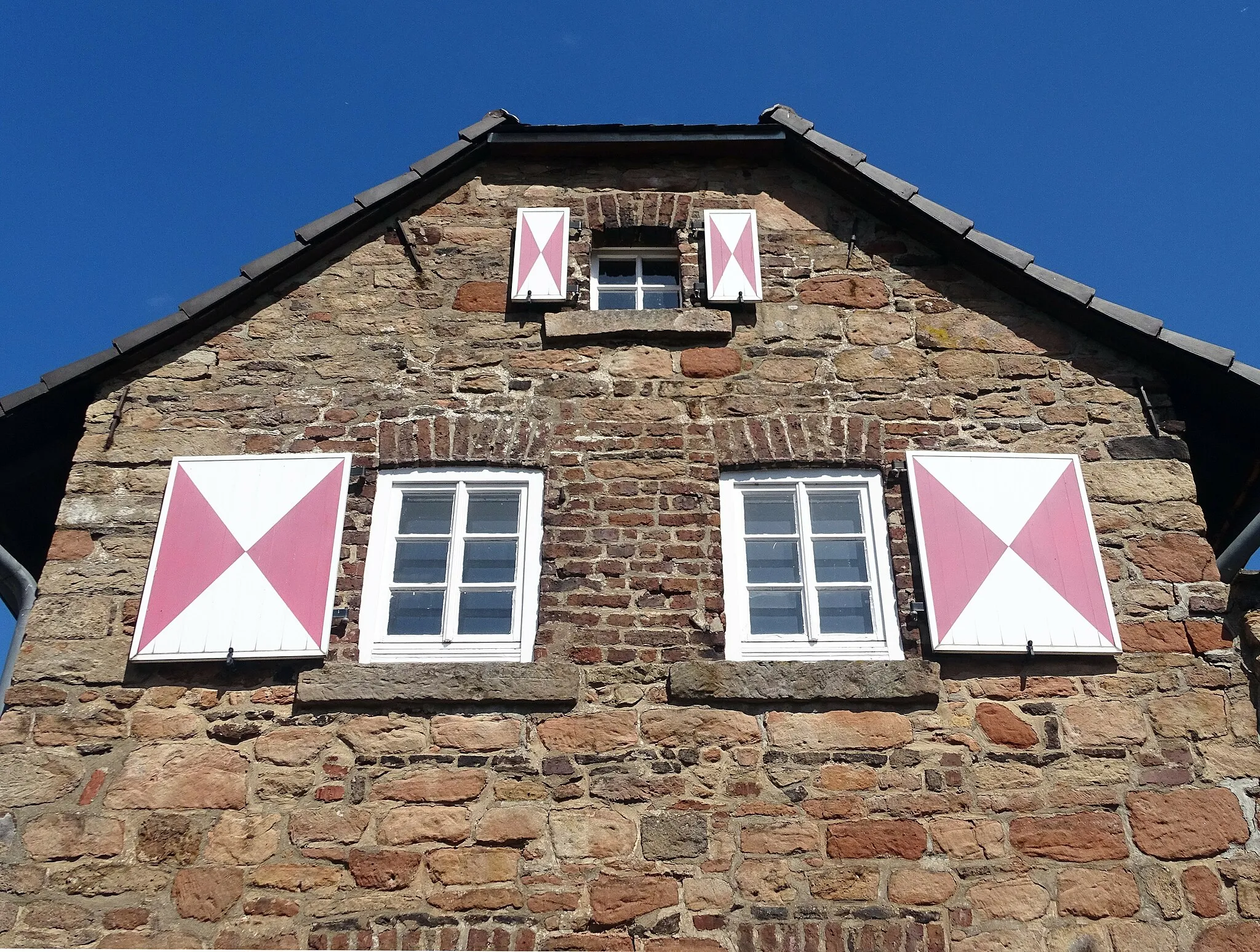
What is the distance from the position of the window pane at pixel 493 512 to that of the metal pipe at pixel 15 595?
2.17 meters

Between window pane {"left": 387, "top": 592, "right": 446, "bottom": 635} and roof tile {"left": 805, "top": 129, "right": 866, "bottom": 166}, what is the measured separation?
3.50 metres

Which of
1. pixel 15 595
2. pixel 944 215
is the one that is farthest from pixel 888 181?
pixel 15 595

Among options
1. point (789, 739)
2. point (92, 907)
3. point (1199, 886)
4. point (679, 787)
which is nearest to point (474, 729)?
point (679, 787)

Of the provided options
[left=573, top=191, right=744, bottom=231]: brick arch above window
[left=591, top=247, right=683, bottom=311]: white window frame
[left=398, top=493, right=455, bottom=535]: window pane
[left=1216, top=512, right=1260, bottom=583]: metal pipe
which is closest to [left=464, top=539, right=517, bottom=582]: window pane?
[left=398, top=493, right=455, bottom=535]: window pane

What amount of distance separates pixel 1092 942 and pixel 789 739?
4.73 feet

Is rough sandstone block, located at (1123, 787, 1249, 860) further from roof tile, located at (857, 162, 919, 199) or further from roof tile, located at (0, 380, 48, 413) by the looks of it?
roof tile, located at (0, 380, 48, 413)

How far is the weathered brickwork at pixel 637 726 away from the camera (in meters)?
4.16

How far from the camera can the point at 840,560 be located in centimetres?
501

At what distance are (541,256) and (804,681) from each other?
2968mm

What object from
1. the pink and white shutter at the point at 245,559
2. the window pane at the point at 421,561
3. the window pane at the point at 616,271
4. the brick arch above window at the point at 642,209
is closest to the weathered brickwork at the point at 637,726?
the pink and white shutter at the point at 245,559

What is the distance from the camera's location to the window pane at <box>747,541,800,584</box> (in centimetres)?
498

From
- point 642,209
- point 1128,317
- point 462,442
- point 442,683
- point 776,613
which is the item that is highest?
point 642,209

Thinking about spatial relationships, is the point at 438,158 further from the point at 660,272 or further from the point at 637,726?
the point at 637,726

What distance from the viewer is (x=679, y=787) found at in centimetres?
438
